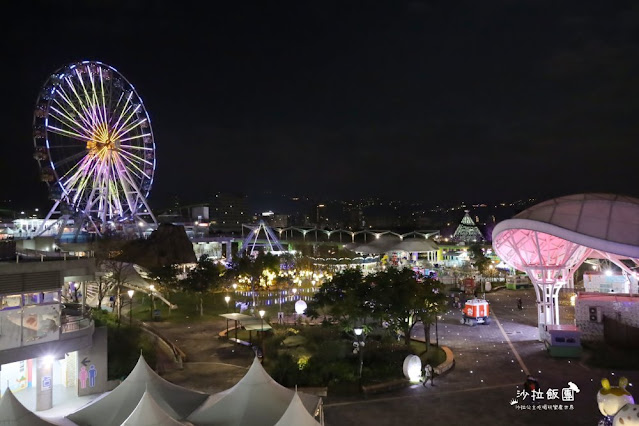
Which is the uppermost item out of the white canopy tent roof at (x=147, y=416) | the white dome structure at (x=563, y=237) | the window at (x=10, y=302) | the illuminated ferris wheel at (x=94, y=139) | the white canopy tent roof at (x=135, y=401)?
the illuminated ferris wheel at (x=94, y=139)

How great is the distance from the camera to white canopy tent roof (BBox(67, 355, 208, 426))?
10.9 metres

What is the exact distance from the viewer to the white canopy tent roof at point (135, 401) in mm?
10930

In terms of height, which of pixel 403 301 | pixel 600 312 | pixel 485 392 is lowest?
pixel 485 392

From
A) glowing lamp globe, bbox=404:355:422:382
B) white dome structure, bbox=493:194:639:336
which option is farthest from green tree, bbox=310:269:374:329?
white dome structure, bbox=493:194:639:336

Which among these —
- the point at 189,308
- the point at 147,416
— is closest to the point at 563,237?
the point at 147,416

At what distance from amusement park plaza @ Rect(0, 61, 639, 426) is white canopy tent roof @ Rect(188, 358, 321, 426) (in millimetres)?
33

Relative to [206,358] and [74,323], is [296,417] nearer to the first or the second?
[74,323]

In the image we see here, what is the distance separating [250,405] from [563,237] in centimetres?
1556

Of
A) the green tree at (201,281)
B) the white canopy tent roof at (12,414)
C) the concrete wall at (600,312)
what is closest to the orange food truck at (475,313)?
the concrete wall at (600,312)

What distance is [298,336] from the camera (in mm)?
21672

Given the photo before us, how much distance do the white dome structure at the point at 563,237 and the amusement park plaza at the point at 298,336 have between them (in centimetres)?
8

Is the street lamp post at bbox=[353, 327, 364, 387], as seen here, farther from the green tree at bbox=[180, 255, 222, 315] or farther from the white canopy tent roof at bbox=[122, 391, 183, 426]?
the green tree at bbox=[180, 255, 222, 315]

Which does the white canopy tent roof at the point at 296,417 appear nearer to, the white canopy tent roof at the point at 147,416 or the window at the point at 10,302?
the white canopy tent roof at the point at 147,416

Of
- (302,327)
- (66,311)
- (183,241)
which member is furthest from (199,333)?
(183,241)
